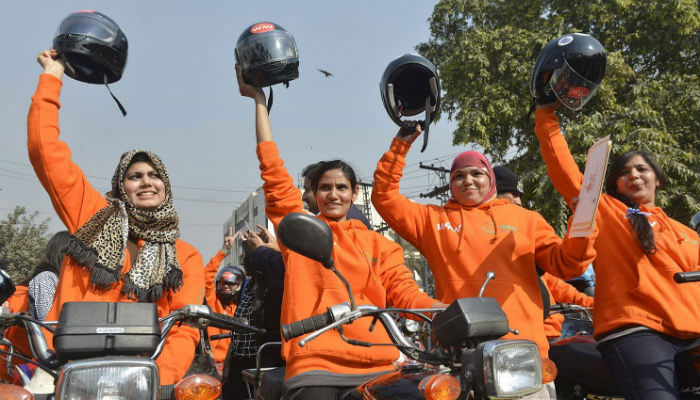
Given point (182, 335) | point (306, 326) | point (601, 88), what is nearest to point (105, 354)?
point (306, 326)

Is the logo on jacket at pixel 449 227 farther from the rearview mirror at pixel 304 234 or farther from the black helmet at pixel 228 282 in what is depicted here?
the black helmet at pixel 228 282

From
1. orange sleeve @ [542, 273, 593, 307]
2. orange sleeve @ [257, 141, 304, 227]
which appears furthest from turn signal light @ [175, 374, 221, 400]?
orange sleeve @ [542, 273, 593, 307]

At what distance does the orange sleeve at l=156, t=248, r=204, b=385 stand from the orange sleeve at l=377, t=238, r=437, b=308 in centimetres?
89

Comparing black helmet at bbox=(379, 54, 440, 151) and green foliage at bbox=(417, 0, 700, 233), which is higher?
green foliage at bbox=(417, 0, 700, 233)

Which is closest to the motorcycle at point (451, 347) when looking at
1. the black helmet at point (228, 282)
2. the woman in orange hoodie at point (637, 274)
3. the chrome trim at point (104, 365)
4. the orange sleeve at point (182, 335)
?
the chrome trim at point (104, 365)

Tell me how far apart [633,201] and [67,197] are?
9.52 ft

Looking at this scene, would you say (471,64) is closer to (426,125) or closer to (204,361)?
(426,125)

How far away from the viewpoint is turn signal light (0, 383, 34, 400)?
1.58 m

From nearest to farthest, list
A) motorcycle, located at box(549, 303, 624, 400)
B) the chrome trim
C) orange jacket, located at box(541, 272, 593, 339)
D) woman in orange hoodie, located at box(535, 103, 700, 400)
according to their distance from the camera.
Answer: the chrome trim, woman in orange hoodie, located at box(535, 103, 700, 400), motorcycle, located at box(549, 303, 624, 400), orange jacket, located at box(541, 272, 593, 339)

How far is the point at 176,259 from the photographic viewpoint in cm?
285

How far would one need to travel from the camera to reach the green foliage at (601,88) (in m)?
11.6

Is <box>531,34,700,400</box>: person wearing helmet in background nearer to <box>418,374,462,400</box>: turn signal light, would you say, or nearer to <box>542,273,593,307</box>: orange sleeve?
→ <box>542,273,593,307</box>: orange sleeve

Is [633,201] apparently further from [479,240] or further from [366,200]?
[366,200]

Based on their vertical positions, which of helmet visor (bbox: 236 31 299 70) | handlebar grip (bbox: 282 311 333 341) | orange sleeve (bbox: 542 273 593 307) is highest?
helmet visor (bbox: 236 31 299 70)
